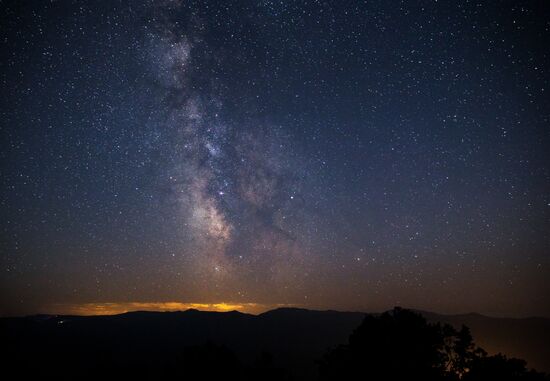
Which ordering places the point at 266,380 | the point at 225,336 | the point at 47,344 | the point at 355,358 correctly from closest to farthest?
the point at 355,358, the point at 266,380, the point at 47,344, the point at 225,336

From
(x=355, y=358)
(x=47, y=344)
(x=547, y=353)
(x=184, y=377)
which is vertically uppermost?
(x=355, y=358)

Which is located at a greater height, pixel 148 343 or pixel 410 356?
pixel 410 356

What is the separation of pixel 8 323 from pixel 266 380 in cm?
21819

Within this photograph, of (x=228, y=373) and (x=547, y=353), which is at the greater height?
(x=228, y=373)

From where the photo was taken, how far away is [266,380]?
69.3 ft

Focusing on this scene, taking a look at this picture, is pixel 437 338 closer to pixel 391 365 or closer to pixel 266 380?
pixel 391 365

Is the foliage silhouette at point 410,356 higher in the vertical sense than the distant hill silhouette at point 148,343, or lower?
higher

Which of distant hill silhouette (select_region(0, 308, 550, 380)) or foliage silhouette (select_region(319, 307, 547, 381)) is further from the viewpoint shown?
distant hill silhouette (select_region(0, 308, 550, 380))

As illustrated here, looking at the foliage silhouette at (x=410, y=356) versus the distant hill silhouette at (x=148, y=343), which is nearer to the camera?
the foliage silhouette at (x=410, y=356)

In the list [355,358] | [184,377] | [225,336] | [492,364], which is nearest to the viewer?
[492,364]

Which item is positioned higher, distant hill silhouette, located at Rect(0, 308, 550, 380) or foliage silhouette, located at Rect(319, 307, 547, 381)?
foliage silhouette, located at Rect(319, 307, 547, 381)

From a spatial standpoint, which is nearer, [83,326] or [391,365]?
[391,365]

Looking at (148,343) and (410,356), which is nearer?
(410,356)

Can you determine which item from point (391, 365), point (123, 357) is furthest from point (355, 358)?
point (123, 357)
